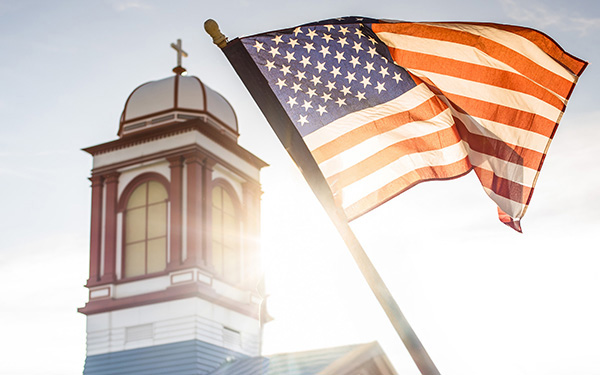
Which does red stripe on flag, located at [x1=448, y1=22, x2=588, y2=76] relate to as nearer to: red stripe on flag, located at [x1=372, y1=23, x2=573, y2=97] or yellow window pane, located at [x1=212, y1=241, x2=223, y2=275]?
red stripe on flag, located at [x1=372, y1=23, x2=573, y2=97]

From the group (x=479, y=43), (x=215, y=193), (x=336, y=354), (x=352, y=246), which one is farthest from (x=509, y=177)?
(x=215, y=193)

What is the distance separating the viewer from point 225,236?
2328 cm

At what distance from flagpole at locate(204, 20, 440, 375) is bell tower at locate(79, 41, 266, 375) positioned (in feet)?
52.3

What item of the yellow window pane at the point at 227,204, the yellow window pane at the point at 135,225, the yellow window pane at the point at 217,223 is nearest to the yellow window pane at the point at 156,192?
the yellow window pane at the point at 135,225

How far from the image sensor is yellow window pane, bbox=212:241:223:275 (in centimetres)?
2250

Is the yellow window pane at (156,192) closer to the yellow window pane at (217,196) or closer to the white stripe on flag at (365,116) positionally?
the yellow window pane at (217,196)

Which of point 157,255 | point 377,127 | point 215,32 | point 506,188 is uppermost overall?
point 157,255

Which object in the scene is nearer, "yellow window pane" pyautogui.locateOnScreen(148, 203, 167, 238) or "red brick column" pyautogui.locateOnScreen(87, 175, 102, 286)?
"yellow window pane" pyautogui.locateOnScreen(148, 203, 167, 238)

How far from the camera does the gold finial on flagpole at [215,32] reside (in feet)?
15.8

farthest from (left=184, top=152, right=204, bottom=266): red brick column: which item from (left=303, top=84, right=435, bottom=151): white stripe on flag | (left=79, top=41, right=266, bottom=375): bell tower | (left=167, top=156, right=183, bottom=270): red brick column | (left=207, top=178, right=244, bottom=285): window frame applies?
(left=303, top=84, right=435, bottom=151): white stripe on flag

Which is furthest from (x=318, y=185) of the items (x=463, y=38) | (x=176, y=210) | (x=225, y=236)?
(x=225, y=236)

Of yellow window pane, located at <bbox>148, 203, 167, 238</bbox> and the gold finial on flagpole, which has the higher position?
yellow window pane, located at <bbox>148, 203, 167, 238</bbox>

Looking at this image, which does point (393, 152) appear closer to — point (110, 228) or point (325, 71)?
point (325, 71)

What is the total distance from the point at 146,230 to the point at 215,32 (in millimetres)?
18096
